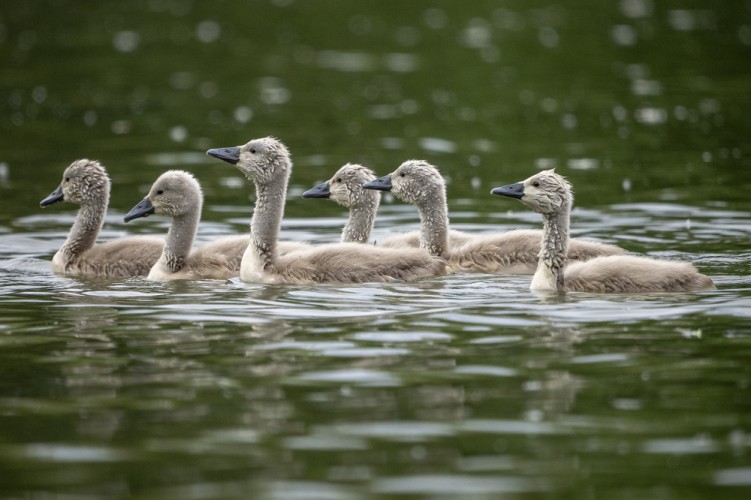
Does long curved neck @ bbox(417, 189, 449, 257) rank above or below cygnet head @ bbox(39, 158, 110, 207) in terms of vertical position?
below

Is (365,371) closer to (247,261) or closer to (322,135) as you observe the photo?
(247,261)

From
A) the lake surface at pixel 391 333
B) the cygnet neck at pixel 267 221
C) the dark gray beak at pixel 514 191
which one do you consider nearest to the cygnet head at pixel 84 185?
the lake surface at pixel 391 333

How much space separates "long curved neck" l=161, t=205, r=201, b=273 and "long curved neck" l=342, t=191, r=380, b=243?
179 centimetres

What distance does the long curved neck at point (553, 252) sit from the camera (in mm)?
13922

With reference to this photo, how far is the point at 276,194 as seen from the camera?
15398 millimetres

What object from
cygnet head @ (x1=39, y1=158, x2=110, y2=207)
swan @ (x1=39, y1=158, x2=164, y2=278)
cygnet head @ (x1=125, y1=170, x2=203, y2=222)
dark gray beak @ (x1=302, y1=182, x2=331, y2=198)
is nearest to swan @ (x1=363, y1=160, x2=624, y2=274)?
dark gray beak @ (x1=302, y1=182, x2=331, y2=198)

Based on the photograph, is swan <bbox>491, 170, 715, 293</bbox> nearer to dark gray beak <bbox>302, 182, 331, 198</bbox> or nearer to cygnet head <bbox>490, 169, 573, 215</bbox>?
cygnet head <bbox>490, 169, 573, 215</bbox>

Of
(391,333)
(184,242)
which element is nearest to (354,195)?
(184,242)

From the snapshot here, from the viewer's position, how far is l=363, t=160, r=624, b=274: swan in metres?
15.4

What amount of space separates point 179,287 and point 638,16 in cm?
3623

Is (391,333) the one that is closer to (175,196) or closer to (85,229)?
(175,196)

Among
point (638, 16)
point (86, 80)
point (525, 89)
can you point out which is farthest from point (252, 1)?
point (525, 89)

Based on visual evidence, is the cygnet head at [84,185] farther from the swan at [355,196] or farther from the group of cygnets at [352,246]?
the swan at [355,196]

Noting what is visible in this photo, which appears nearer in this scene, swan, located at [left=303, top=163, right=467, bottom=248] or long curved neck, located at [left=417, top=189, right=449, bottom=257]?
long curved neck, located at [left=417, top=189, right=449, bottom=257]
